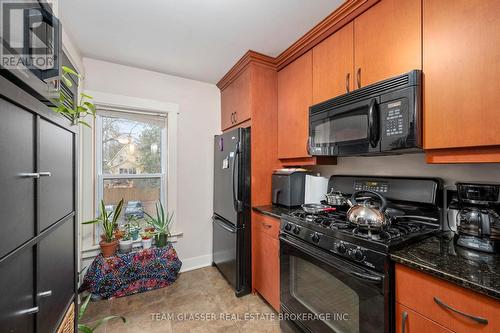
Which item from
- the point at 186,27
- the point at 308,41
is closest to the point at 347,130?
the point at 308,41

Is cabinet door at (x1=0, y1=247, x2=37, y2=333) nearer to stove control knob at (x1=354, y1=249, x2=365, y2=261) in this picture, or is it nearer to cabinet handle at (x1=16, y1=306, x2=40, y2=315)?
cabinet handle at (x1=16, y1=306, x2=40, y2=315)

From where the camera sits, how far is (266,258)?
6.51ft

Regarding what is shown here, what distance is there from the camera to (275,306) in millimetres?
1858

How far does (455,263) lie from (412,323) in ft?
1.03

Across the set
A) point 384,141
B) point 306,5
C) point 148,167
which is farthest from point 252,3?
point 148,167

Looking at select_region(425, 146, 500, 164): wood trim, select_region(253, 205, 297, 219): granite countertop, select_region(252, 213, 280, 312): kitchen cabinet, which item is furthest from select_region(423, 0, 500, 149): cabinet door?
select_region(252, 213, 280, 312): kitchen cabinet

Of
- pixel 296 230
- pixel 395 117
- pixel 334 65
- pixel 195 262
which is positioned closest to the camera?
pixel 395 117

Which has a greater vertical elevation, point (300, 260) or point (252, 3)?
point (252, 3)

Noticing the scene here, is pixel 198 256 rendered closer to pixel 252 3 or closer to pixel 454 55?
pixel 252 3

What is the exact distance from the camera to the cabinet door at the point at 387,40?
3.93 ft

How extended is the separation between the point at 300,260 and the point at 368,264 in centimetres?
54

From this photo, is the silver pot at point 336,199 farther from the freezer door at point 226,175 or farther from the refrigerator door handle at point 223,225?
the refrigerator door handle at point 223,225

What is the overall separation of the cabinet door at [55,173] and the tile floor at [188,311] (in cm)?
127

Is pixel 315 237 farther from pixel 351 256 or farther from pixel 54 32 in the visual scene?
pixel 54 32
